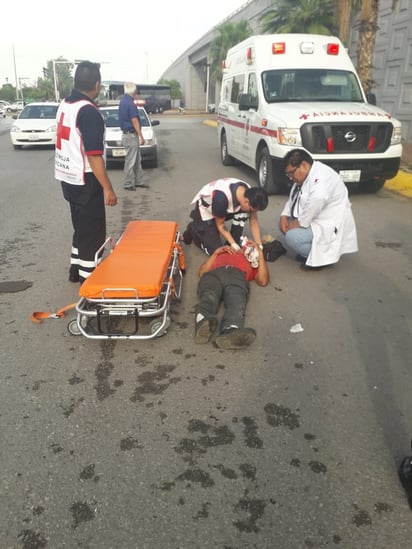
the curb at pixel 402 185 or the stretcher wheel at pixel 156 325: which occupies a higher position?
the curb at pixel 402 185

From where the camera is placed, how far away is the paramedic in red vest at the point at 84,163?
150 inches

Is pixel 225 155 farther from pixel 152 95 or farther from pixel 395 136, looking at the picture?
pixel 152 95

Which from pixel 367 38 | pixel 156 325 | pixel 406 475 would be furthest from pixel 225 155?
pixel 406 475


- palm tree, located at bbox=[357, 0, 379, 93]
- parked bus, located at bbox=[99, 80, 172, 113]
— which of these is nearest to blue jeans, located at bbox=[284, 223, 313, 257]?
palm tree, located at bbox=[357, 0, 379, 93]

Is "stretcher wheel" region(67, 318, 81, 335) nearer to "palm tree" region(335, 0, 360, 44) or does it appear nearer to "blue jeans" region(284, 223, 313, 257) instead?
"blue jeans" region(284, 223, 313, 257)

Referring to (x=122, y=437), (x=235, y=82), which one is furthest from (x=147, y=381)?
(x=235, y=82)

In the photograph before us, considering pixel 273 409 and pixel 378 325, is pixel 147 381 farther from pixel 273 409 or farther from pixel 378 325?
pixel 378 325

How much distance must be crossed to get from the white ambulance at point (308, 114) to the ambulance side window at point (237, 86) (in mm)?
22

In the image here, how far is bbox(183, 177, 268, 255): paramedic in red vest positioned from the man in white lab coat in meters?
0.52

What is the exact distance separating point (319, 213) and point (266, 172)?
3655 millimetres

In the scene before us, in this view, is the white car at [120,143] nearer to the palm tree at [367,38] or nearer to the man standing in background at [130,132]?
the man standing in background at [130,132]

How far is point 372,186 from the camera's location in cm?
870

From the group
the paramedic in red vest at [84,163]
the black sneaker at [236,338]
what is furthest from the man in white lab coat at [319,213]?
the paramedic in red vest at [84,163]

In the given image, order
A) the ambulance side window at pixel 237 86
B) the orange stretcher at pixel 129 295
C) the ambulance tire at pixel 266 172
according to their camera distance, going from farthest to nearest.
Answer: the ambulance side window at pixel 237 86
the ambulance tire at pixel 266 172
the orange stretcher at pixel 129 295
